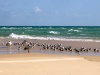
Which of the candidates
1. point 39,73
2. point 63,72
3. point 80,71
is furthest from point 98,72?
point 39,73

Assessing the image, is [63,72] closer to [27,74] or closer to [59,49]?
[27,74]

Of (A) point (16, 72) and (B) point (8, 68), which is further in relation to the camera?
(B) point (8, 68)

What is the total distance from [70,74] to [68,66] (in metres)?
1.85

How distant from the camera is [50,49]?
23.7 metres

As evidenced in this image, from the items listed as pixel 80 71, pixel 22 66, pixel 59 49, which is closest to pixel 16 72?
pixel 22 66

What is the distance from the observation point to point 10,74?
10953 mm

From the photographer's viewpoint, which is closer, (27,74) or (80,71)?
(27,74)

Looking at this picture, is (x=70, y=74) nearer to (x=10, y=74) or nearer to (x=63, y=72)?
(x=63, y=72)

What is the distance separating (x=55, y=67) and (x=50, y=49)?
11.0 m

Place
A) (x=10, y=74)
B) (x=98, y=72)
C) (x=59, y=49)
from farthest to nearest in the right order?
1. (x=59, y=49)
2. (x=98, y=72)
3. (x=10, y=74)

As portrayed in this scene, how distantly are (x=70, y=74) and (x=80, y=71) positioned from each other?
31.1 inches

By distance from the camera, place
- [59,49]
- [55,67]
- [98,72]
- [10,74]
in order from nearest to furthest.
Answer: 1. [10,74]
2. [98,72]
3. [55,67]
4. [59,49]

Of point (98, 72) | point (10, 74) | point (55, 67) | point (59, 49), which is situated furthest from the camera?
point (59, 49)

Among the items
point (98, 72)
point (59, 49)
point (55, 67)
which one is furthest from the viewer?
point (59, 49)
